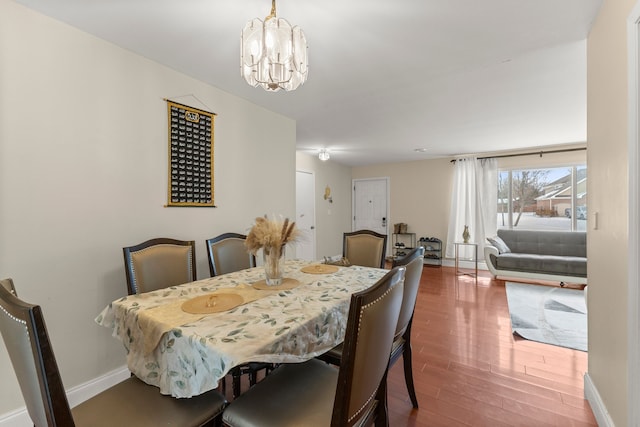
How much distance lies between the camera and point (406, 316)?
5.06ft

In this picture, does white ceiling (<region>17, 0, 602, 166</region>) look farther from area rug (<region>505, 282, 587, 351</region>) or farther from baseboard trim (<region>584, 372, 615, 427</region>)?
area rug (<region>505, 282, 587, 351</region>)

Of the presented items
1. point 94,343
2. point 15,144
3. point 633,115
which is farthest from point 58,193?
point 633,115

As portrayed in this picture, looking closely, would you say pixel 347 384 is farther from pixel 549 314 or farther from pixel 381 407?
pixel 549 314

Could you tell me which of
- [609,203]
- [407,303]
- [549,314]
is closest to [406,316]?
[407,303]

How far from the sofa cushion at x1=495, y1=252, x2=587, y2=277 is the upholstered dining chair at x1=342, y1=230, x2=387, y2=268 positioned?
3.08 m

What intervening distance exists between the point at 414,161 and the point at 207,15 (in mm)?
5421

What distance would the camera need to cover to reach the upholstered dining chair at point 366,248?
8.36 ft

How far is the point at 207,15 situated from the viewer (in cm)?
162

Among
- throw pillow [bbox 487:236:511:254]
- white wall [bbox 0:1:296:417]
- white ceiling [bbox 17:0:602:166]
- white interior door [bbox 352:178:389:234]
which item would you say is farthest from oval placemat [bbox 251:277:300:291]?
white interior door [bbox 352:178:389:234]

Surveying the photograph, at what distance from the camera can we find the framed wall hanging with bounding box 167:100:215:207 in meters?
2.23

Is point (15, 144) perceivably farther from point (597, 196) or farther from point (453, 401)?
point (597, 196)

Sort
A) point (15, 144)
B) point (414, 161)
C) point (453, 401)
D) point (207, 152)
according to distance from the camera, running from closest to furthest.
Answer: point (15, 144)
point (453, 401)
point (207, 152)
point (414, 161)

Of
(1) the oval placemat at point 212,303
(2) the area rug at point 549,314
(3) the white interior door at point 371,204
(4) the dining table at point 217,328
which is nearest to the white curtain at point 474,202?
(2) the area rug at point 549,314

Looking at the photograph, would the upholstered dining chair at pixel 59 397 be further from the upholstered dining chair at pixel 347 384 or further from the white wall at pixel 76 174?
the white wall at pixel 76 174
